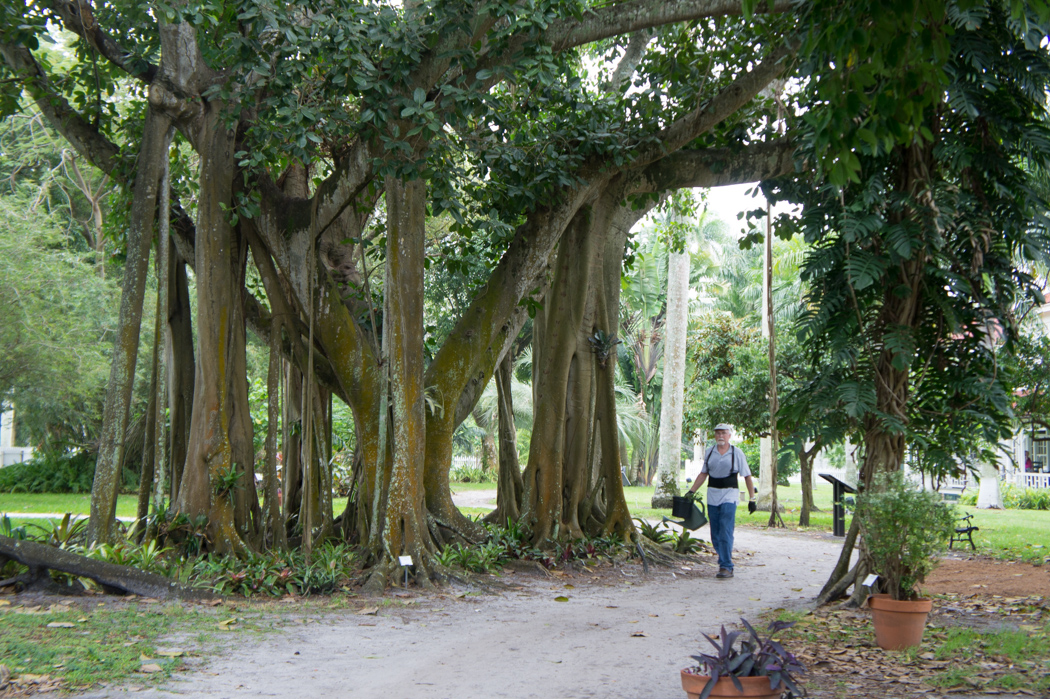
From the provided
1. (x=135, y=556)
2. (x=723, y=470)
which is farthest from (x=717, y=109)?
(x=135, y=556)

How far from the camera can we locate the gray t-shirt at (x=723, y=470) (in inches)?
353

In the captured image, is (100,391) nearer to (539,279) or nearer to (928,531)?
(539,279)

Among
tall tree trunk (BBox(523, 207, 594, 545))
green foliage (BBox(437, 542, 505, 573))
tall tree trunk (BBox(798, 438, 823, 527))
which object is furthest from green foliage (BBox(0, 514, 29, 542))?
tall tree trunk (BBox(798, 438, 823, 527))

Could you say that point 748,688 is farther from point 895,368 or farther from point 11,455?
point 11,455

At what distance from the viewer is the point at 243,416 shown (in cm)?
863

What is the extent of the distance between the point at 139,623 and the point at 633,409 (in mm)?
26970

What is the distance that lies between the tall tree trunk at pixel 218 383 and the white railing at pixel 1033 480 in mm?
25036

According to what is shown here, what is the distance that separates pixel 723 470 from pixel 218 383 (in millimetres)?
5214

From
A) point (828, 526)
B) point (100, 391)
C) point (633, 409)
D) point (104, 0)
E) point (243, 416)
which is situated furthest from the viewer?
point (633, 409)

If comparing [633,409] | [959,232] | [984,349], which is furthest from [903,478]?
[633,409]

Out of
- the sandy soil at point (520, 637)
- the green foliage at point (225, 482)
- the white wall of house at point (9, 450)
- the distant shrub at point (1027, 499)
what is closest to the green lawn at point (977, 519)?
the distant shrub at point (1027, 499)

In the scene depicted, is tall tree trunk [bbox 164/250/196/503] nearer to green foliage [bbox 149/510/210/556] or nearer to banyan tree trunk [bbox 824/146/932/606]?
green foliage [bbox 149/510/210/556]

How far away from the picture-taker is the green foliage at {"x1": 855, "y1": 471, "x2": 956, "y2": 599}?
5570 millimetres

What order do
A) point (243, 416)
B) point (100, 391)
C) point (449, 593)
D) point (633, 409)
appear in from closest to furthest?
point (449, 593)
point (243, 416)
point (100, 391)
point (633, 409)
